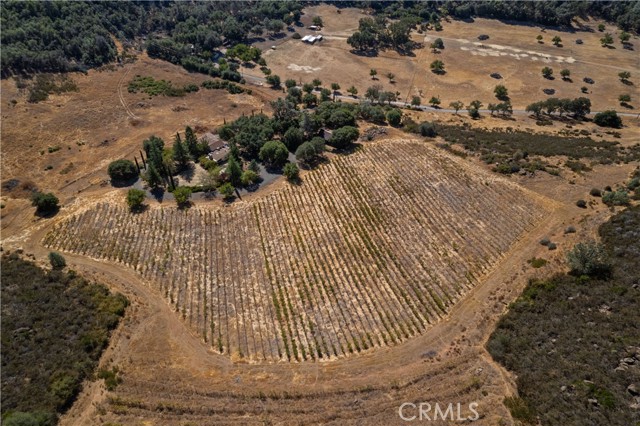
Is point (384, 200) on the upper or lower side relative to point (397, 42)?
lower

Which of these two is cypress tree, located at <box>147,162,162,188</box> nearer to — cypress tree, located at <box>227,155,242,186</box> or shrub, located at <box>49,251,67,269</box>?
cypress tree, located at <box>227,155,242,186</box>

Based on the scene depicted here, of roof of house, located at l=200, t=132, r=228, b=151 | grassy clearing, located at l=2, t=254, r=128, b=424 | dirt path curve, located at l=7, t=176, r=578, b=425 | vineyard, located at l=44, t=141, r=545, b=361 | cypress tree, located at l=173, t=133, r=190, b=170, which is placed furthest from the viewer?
roof of house, located at l=200, t=132, r=228, b=151

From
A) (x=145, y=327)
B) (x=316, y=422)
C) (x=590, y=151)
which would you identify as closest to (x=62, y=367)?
(x=145, y=327)

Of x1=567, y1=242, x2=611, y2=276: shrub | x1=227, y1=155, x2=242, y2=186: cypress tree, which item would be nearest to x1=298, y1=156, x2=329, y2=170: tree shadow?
x1=227, y1=155, x2=242, y2=186: cypress tree

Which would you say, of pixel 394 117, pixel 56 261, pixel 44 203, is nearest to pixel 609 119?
pixel 394 117

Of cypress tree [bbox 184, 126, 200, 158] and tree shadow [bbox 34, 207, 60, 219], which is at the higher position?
cypress tree [bbox 184, 126, 200, 158]

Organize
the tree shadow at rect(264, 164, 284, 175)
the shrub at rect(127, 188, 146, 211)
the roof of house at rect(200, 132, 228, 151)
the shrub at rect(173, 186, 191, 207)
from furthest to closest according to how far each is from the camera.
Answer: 1. the roof of house at rect(200, 132, 228, 151)
2. the tree shadow at rect(264, 164, 284, 175)
3. the shrub at rect(173, 186, 191, 207)
4. the shrub at rect(127, 188, 146, 211)

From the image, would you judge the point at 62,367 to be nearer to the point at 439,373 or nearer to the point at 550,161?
the point at 439,373
